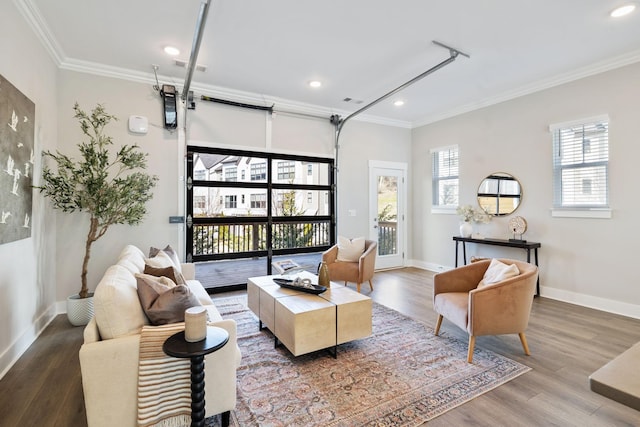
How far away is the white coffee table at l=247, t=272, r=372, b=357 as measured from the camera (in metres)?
2.46

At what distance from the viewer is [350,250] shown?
187 inches

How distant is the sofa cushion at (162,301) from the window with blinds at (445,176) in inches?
202

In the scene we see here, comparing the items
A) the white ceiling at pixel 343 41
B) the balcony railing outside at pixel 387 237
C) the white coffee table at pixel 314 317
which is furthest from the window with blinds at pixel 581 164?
the white coffee table at pixel 314 317

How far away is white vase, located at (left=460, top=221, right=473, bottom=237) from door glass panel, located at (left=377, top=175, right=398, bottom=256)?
1.40m

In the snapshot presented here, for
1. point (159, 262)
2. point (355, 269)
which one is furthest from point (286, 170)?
point (159, 262)

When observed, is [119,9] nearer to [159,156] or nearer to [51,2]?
[51,2]

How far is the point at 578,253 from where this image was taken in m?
4.04

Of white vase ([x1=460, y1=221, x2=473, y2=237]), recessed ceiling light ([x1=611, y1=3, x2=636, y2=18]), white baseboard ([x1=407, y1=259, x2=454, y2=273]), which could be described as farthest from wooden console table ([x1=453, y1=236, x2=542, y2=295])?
recessed ceiling light ([x1=611, y1=3, x2=636, y2=18])

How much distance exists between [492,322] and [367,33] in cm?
295

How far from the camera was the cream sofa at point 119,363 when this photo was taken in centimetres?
153

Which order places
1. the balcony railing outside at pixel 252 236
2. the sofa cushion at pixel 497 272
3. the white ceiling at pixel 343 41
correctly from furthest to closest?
the balcony railing outside at pixel 252 236, the white ceiling at pixel 343 41, the sofa cushion at pixel 497 272

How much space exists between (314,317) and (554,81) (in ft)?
14.9

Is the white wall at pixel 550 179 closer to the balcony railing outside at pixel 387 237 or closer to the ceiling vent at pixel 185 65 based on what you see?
the balcony railing outside at pixel 387 237

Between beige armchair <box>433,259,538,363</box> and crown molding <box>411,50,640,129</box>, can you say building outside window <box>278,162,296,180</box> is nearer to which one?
crown molding <box>411,50,640,129</box>
